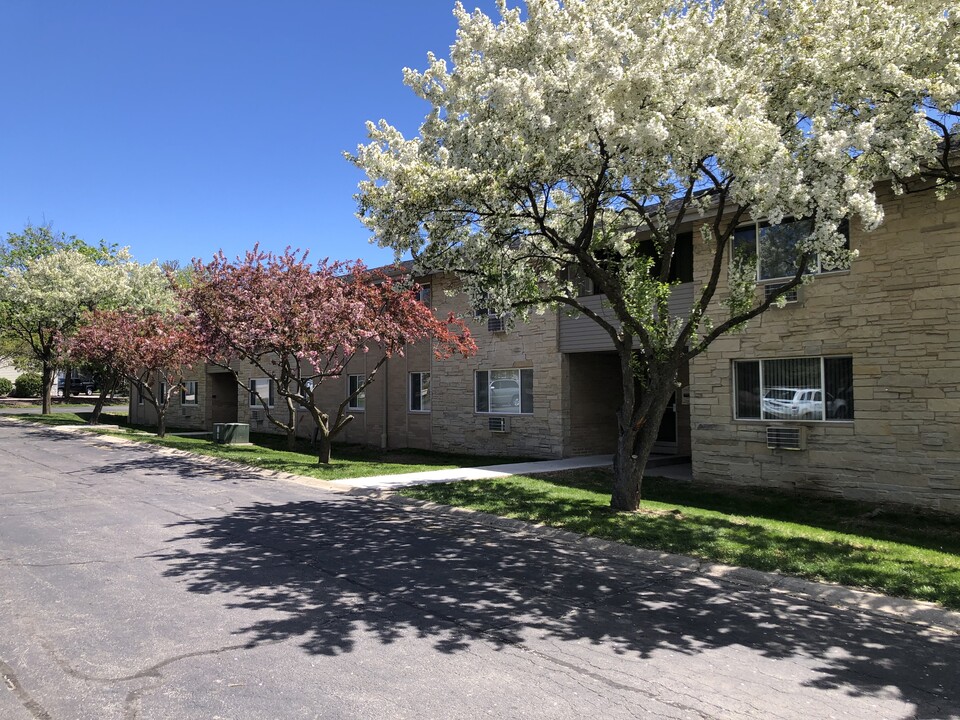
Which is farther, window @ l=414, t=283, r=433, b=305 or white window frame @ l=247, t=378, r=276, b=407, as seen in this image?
white window frame @ l=247, t=378, r=276, b=407

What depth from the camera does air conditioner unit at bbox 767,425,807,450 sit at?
522 inches

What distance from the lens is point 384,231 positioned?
10.1 meters

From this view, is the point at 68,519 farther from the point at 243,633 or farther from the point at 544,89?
the point at 544,89

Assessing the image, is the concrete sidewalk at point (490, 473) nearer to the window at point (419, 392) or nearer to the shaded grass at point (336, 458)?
the shaded grass at point (336, 458)

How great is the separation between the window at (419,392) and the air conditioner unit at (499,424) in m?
3.20

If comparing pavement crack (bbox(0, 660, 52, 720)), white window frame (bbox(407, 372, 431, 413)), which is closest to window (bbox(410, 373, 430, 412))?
white window frame (bbox(407, 372, 431, 413))

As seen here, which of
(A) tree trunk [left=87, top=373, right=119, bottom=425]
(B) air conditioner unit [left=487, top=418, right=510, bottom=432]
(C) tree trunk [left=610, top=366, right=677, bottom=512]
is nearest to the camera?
(C) tree trunk [left=610, top=366, right=677, bottom=512]

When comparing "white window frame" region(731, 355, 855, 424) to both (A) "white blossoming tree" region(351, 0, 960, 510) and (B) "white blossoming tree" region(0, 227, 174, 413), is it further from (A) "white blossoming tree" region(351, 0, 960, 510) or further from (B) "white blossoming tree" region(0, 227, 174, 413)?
(B) "white blossoming tree" region(0, 227, 174, 413)

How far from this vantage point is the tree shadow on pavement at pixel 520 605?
5148 millimetres

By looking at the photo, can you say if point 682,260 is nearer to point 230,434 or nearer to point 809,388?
point 809,388

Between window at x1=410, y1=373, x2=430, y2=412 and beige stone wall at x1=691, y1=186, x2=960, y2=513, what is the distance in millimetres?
11247

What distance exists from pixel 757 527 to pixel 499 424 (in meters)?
10.2

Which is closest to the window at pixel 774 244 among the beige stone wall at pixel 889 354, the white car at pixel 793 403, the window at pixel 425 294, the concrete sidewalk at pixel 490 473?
the beige stone wall at pixel 889 354

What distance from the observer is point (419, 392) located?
22984 millimetres
